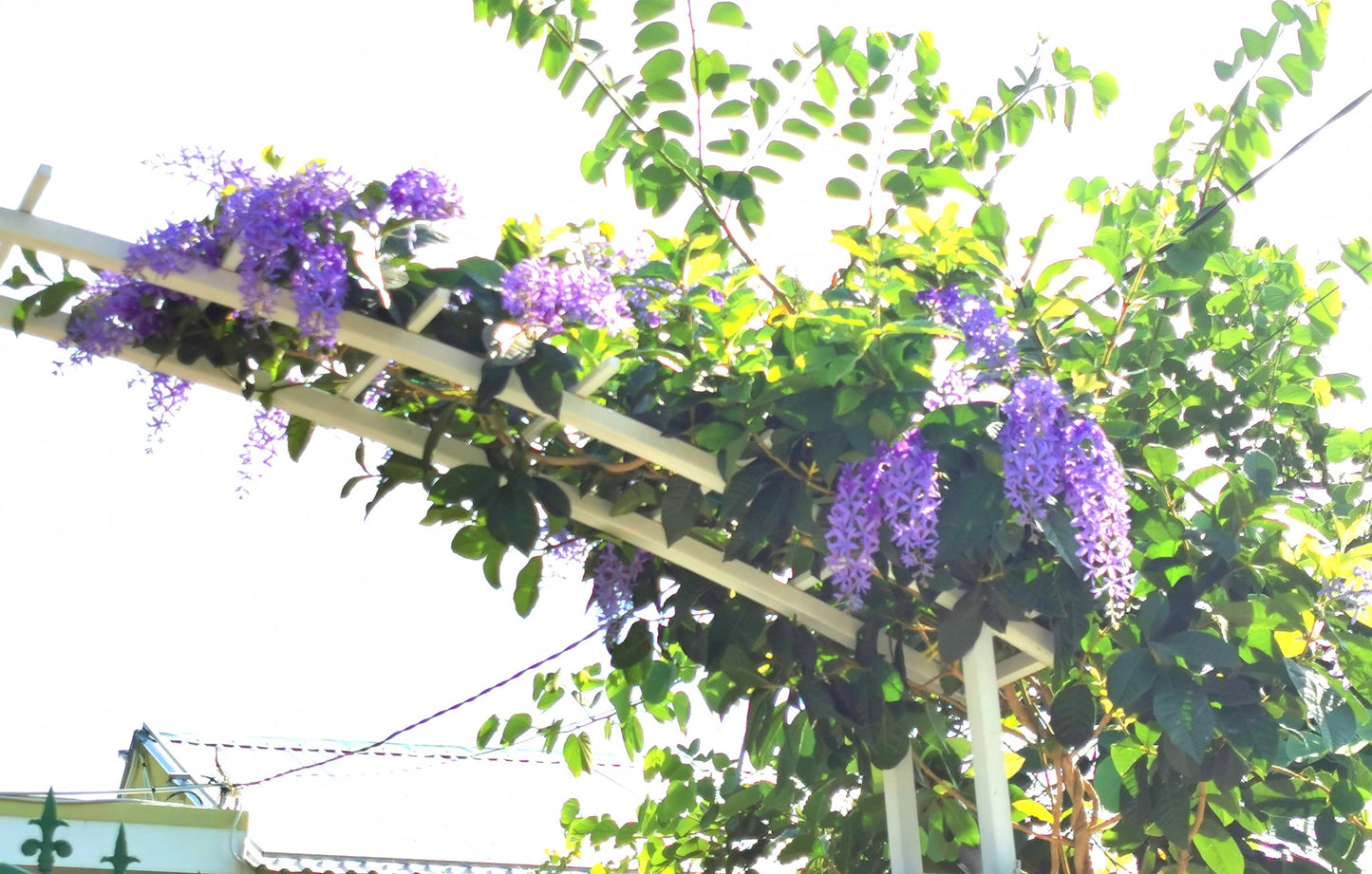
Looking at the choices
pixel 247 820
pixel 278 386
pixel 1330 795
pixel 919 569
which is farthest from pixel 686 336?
pixel 247 820

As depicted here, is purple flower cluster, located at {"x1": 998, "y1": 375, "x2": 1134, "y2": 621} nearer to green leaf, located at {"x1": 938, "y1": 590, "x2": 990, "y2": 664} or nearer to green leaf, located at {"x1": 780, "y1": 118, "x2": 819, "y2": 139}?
green leaf, located at {"x1": 938, "y1": 590, "x2": 990, "y2": 664}

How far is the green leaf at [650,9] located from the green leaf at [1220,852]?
162 cm

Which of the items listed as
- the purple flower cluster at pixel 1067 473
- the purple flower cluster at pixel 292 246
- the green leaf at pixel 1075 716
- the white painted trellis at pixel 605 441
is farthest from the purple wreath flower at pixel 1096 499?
the purple flower cluster at pixel 292 246

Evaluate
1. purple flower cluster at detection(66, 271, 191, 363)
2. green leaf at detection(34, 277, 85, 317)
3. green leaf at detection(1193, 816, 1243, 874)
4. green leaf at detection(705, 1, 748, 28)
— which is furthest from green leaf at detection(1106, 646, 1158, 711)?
green leaf at detection(34, 277, 85, 317)

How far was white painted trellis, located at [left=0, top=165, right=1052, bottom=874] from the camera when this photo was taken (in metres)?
1.83

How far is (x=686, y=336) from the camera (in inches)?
77.9

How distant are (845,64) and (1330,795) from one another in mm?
1582

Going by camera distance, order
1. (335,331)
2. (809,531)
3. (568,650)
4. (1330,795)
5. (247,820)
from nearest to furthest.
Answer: (335,331) < (809,531) < (1330,795) < (568,650) < (247,820)

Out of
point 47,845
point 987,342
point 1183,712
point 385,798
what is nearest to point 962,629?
point 1183,712

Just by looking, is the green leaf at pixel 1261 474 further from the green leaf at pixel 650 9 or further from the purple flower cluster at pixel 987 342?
the green leaf at pixel 650 9

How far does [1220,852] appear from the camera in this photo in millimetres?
2279

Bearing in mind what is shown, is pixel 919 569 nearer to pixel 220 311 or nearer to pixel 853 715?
pixel 853 715

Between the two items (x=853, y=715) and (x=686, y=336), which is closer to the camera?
(x=686, y=336)

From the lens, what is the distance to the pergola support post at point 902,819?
233cm
